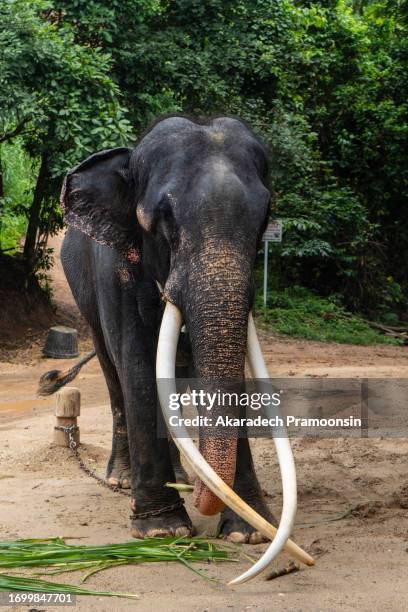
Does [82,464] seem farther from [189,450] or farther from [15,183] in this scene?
[15,183]

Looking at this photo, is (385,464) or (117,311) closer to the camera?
(117,311)

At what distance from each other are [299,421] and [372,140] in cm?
1133

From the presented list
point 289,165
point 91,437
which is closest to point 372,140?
point 289,165

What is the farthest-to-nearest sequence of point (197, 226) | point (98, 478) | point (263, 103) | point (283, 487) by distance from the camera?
point (263, 103)
point (98, 478)
point (197, 226)
point (283, 487)

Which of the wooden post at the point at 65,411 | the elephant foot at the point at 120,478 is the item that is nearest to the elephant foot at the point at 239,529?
the elephant foot at the point at 120,478

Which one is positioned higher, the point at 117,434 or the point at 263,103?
the point at 263,103

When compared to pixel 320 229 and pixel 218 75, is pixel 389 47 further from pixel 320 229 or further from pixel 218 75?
pixel 218 75

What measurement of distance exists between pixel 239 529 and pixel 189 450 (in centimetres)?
113

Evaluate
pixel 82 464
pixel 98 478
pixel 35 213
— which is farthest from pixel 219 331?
pixel 35 213

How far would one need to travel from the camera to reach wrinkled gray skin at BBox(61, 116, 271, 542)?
388 centimetres

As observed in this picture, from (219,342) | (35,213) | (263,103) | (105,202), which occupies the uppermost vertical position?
(263,103)

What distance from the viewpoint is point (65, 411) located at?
692 centimetres

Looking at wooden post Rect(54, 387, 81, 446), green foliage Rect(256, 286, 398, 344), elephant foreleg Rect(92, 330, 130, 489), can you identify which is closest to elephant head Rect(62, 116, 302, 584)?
elephant foreleg Rect(92, 330, 130, 489)

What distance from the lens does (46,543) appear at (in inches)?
177
